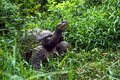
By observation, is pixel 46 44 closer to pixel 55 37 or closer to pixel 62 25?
pixel 55 37

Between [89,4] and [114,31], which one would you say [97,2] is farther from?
[114,31]

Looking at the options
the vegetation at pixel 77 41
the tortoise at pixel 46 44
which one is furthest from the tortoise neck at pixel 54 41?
the vegetation at pixel 77 41

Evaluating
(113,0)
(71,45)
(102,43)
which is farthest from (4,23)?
(113,0)

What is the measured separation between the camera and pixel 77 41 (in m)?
4.03

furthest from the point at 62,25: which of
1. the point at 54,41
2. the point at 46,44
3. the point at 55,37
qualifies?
the point at 46,44

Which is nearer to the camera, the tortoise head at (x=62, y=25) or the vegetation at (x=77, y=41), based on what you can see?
the vegetation at (x=77, y=41)

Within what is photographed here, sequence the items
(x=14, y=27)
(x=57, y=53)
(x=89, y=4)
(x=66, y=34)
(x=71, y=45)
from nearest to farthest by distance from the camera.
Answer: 1. (x=14, y=27)
2. (x=57, y=53)
3. (x=71, y=45)
4. (x=66, y=34)
5. (x=89, y=4)

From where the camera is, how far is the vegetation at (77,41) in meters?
2.39

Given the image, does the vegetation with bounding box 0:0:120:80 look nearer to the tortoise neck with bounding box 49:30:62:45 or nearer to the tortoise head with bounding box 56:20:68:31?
the tortoise neck with bounding box 49:30:62:45

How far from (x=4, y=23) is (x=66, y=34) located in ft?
6.38

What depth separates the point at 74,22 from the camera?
4750mm

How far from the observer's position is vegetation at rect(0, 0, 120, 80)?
239cm

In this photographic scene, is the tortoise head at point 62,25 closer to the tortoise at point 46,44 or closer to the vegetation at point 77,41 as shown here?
the tortoise at point 46,44

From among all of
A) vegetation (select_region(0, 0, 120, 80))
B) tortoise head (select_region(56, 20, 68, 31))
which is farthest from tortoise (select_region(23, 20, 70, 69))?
vegetation (select_region(0, 0, 120, 80))
